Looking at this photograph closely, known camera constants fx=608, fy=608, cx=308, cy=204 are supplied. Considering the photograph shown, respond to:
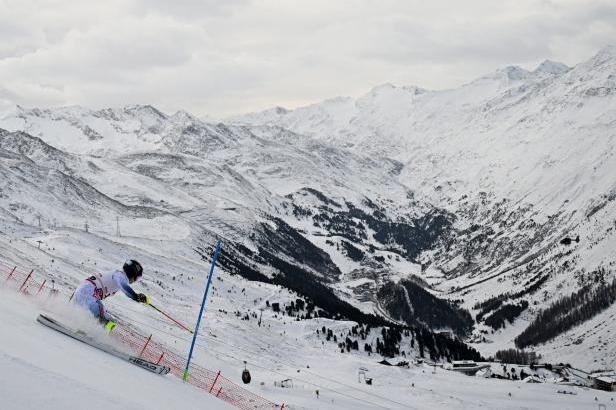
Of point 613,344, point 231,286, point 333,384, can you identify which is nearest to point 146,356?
point 333,384

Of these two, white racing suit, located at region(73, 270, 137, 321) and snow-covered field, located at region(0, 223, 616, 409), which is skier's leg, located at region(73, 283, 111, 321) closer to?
white racing suit, located at region(73, 270, 137, 321)

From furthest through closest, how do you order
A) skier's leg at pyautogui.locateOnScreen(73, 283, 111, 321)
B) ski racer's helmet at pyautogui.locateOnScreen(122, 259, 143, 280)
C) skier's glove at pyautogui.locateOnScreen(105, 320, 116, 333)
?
ski racer's helmet at pyautogui.locateOnScreen(122, 259, 143, 280) < skier's leg at pyautogui.locateOnScreen(73, 283, 111, 321) < skier's glove at pyautogui.locateOnScreen(105, 320, 116, 333)

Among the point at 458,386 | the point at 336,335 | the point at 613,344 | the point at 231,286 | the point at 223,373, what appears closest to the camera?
the point at 223,373

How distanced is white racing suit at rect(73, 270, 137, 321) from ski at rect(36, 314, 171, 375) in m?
1.01

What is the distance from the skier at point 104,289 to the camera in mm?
18766

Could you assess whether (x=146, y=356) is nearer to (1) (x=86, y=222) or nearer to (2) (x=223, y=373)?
(2) (x=223, y=373)

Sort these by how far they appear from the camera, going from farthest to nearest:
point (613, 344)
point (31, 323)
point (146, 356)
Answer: point (613, 344), point (146, 356), point (31, 323)

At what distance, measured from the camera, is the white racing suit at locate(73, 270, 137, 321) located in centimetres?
1877

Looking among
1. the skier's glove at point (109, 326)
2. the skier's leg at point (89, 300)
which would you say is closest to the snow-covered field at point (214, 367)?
the skier's leg at point (89, 300)

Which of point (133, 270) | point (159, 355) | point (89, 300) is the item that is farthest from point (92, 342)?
point (159, 355)

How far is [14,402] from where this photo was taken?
9.12 meters

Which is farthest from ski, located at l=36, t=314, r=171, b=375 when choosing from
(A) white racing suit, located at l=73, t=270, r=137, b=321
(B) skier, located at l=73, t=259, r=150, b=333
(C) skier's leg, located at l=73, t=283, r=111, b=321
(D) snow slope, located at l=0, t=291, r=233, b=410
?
(A) white racing suit, located at l=73, t=270, r=137, b=321

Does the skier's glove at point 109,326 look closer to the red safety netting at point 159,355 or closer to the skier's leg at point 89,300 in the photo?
the skier's leg at point 89,300

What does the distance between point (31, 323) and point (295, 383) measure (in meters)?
46.2
